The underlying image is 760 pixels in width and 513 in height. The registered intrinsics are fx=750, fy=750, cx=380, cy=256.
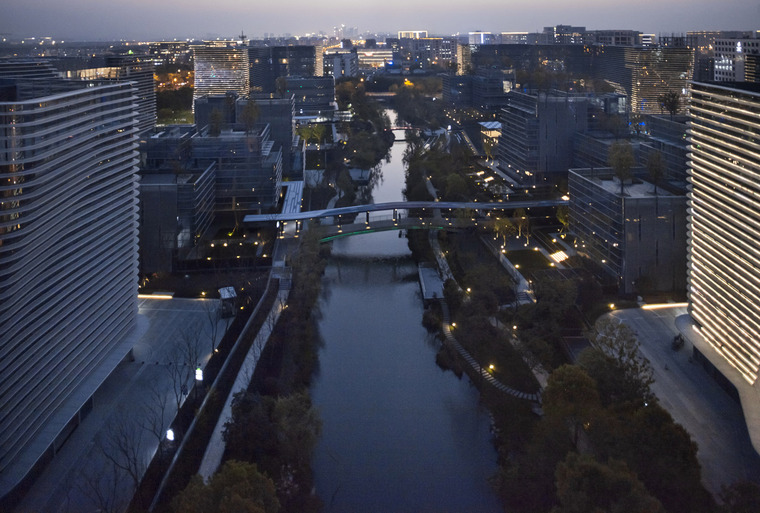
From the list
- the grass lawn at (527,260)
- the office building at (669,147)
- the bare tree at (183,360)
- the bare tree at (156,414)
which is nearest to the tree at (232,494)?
the bare tree at (156,414)

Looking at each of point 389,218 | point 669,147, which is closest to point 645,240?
point 669,147

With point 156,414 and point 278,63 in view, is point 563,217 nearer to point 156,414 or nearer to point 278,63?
point 156,414

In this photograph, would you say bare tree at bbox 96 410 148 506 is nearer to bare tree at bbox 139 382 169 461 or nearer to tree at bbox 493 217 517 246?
bare tree at bbox 139 382 169 461

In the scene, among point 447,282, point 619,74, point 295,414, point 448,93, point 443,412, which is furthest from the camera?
point 448,93

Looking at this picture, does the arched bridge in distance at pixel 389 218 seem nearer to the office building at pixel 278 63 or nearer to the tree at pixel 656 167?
the tree at pixel 656 167

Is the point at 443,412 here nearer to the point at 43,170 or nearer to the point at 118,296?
the point at 118,296

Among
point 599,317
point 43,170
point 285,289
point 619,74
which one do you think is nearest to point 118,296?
point 43,170
